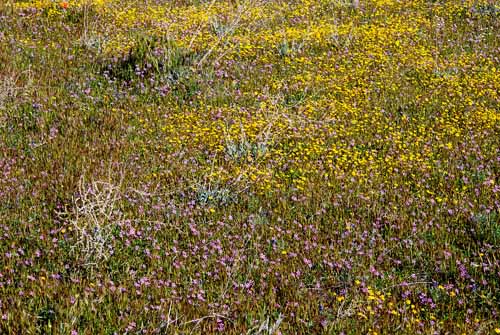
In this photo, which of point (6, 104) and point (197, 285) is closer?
point (197, 285)

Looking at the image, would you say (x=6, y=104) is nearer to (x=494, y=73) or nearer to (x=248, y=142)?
(x=248, y=142)

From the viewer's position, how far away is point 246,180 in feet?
19.8

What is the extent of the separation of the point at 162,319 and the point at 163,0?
952 cm

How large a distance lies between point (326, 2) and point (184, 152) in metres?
7.57

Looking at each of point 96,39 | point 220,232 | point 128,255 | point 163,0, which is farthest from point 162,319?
point 163,0

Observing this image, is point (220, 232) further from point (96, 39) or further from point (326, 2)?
point (326, 2)

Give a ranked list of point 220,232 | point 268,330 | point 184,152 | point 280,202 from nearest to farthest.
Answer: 1. point 268,330
2. point 220,232
3. point 280,202
4. point 184,152

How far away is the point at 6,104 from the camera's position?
7.22m

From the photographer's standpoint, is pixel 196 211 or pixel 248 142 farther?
pixel 248 142

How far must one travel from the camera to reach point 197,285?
14.6 feet

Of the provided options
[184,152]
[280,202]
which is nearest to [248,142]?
[184,152]

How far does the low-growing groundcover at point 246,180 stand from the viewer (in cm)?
430

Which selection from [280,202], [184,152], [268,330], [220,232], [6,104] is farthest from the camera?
[6,104]

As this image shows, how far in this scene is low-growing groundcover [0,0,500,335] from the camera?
4297mm
